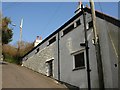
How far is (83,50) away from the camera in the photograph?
603 inches

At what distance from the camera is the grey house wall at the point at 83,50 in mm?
12805

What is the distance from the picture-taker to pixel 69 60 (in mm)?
16969

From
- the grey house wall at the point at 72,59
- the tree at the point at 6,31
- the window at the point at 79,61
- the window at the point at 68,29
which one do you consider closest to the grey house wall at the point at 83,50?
the grey house wall at the point at 72,59

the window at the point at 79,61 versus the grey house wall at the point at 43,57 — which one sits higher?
the grey house wall at the point at 43,57

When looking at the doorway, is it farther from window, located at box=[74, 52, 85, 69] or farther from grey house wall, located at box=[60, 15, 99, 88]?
window, located at box=[74, 52, 85, 69]

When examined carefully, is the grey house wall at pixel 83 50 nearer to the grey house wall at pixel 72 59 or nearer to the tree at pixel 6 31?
the grey house wall at pixel 72 59

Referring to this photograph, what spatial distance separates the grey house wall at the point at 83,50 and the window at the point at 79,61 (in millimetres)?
279

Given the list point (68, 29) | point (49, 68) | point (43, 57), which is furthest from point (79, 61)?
point (43, 57)

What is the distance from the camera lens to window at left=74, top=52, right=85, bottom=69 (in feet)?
51.0

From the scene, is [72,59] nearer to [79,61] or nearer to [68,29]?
[79,61]

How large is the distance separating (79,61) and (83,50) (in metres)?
1.03

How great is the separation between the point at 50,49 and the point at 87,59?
24.2 feet

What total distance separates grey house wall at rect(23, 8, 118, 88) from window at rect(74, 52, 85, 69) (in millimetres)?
279

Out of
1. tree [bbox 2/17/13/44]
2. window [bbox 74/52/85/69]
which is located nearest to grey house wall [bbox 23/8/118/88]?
window [bbox 74/52/85/69]
